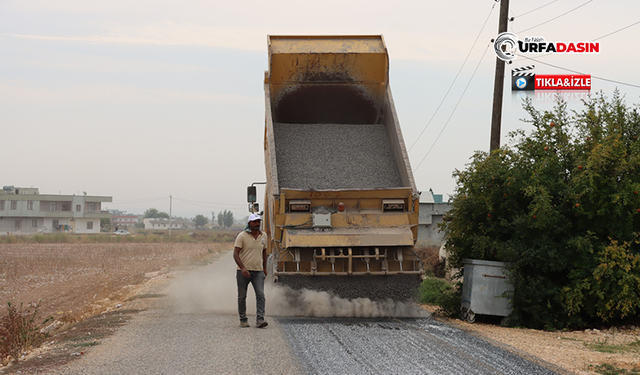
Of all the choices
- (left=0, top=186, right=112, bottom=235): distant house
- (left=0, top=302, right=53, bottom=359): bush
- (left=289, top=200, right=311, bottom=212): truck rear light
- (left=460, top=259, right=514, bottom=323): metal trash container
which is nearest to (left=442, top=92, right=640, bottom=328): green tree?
(left=460, top=259, right=514, bottom=323): metal trash container

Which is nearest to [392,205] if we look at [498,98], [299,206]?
[299,206]

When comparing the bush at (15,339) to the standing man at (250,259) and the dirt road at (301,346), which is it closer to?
the dirt road at (301,346)

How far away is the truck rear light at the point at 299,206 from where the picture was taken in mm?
10797

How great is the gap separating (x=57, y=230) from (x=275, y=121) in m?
85.9

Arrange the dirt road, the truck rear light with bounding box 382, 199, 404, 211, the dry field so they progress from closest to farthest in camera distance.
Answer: the dirt road → the truck rear light with bounding box 382, 199, 404, 211 → the dry field

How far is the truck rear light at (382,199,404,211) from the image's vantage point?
10922mm

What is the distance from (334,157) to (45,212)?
8633cm

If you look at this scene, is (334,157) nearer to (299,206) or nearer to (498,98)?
(299,206)

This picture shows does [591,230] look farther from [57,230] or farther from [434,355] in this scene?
[57,230]

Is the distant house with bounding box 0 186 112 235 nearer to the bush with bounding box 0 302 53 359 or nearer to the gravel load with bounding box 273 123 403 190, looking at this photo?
the gravel load with bounding box 273 123 403 190

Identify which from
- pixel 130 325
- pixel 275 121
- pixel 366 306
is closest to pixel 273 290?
pixel 366 306

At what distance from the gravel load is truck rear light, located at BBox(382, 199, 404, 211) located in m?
0.69

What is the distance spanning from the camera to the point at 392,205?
10922mm

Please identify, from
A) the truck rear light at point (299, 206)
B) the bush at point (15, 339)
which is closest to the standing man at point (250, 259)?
the truck rear light at point (299, 206)
